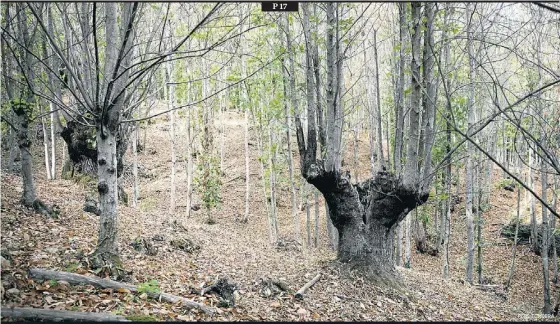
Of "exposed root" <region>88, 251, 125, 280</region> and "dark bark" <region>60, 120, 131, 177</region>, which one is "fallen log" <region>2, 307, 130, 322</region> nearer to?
"exposed root" <region>88, 251, 125, 280</region>

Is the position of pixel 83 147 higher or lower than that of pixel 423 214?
higher

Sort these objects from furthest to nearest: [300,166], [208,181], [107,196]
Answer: [208,181]
[300,166]
[107,196]

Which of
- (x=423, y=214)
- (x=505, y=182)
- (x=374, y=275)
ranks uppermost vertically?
(x=505, y=182)

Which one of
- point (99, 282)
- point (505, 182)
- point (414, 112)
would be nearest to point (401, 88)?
point (414, 112)

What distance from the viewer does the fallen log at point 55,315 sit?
2.49 metres

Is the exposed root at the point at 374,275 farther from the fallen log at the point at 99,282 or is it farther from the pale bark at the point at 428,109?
the fallen log at the point at 99,282

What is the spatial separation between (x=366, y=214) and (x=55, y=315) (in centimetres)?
463

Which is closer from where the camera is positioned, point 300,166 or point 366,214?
point 366,214

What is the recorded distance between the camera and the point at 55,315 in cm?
260

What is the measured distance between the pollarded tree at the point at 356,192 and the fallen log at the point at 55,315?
144 inches

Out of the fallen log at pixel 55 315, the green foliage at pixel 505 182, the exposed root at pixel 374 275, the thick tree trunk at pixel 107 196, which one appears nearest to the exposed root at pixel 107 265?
the thick tree trunk at pixel 107 196

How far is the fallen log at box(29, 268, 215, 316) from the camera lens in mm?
3332

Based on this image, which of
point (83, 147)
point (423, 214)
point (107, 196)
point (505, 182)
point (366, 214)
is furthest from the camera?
point (505, 182)

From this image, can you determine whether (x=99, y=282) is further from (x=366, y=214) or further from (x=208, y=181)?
(x=208, y=181)
